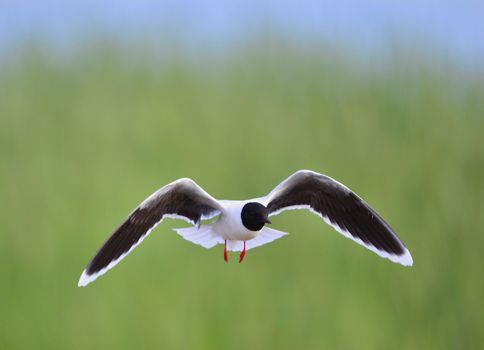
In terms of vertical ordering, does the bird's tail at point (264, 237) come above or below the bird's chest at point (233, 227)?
below

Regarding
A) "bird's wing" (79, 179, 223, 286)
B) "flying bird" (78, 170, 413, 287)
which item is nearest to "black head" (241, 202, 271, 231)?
"flying bird" (78, 170, 413, 287)

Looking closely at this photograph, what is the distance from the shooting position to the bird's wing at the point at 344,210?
9.60 ft

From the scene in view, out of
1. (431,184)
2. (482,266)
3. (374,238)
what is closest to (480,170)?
(431,184)

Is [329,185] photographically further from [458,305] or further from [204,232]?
[458,305]

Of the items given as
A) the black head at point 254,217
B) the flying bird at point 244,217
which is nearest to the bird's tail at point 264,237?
the flying bird at point 244,217

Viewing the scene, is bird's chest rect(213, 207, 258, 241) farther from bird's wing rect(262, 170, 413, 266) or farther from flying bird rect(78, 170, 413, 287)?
bird's wing rect(262, 170, 413, 266)

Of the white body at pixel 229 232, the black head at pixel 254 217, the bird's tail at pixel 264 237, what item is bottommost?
the bird's tail at pixel 264 237

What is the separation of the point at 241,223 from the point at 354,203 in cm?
60

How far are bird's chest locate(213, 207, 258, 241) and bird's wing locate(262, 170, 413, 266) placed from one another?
9.7 inches

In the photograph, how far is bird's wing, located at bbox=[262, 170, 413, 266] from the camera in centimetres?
293

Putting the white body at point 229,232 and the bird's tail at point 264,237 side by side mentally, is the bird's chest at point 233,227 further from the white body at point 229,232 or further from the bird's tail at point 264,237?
the bird's tail at point 264,237

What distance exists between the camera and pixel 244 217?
2588 millimetres

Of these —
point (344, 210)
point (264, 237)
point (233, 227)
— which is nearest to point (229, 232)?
point (233, 227)

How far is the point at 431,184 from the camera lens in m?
5.51
